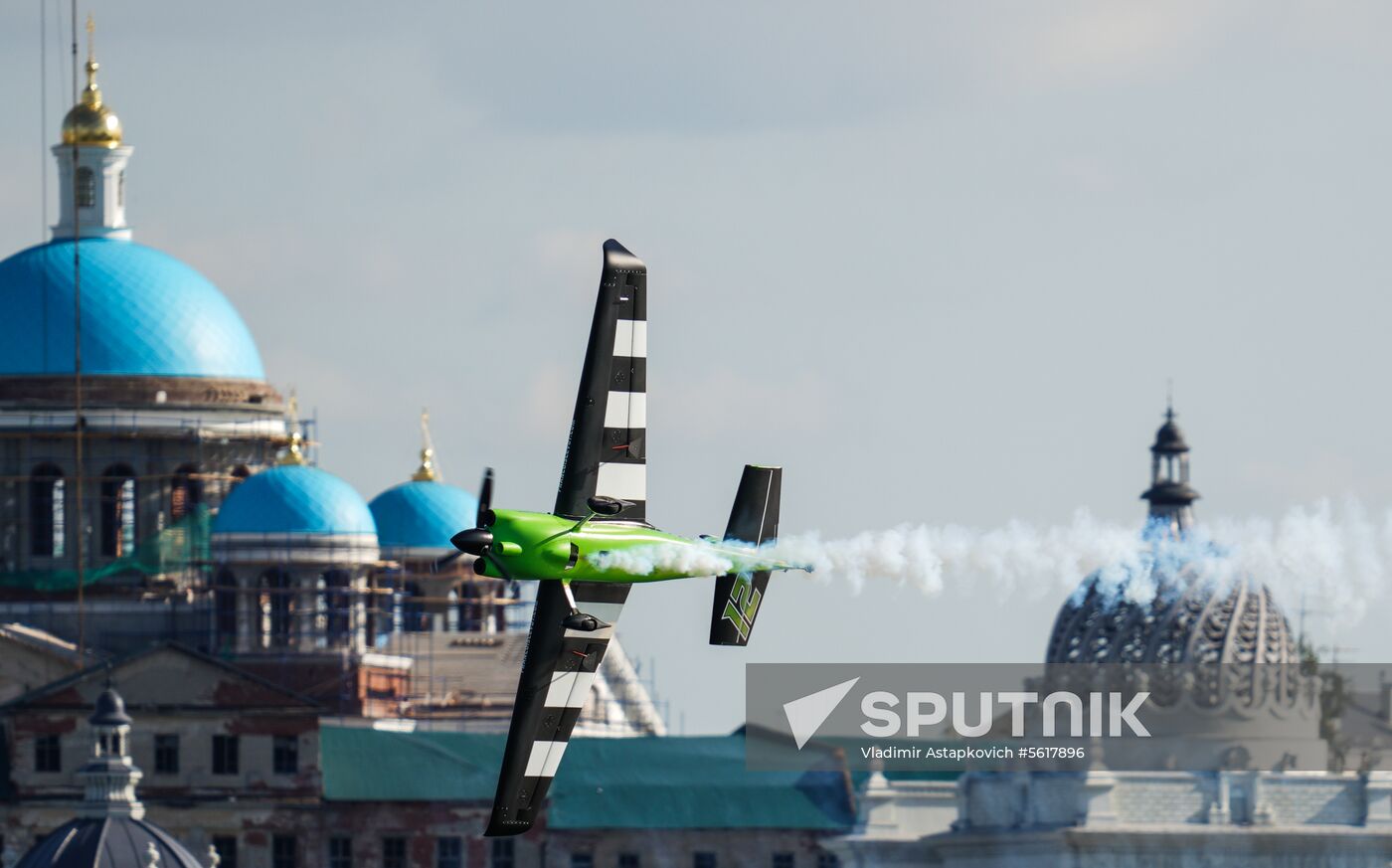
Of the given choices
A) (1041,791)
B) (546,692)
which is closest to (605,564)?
(546,692)

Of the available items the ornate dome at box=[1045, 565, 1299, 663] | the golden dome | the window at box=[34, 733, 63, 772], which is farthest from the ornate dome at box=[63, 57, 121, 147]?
the ornate dome at box=[1045, 565, 1299, 663]

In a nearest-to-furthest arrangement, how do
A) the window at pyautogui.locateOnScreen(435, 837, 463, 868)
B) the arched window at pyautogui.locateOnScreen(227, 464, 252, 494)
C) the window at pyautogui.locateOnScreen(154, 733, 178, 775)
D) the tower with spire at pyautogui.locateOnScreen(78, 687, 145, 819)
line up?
1. the tower with spire at pyautogui.locateOnScreen(78, 687, 145, 819)
2. the window at pyautogui.locateOnScreen(435, 837, 463, 868)
3. the window at pyautogui.locateOnScreen(154, 733, 178, 775)
4. the arched window at pyautogui.locateOnScreen(227, 464, 252, 494)

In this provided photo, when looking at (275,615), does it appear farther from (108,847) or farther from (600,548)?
(600,548)

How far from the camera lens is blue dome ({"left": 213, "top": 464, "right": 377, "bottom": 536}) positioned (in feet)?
459

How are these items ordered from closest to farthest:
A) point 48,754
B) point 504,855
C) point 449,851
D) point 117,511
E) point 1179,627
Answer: point 1179,627, point 449,851, point 504,855, point 48,754, point 117,511

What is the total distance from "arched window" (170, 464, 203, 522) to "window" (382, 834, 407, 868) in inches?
425

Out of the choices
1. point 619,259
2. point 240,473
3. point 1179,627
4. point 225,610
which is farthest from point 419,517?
point 619,259

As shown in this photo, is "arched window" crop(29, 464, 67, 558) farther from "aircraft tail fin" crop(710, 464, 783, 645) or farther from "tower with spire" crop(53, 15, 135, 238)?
"aircraft tail fin" crop(710, 464, 783, 645)

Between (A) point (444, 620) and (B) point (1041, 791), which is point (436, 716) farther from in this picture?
(B) point (1041, 791)

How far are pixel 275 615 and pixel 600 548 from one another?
268 feet

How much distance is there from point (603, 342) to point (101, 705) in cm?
7419

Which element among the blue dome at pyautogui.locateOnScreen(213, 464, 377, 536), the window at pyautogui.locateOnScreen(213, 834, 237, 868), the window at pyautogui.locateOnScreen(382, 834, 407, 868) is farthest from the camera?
the window at pyautogui.locateOnScreen(213, 834, 237, 868)

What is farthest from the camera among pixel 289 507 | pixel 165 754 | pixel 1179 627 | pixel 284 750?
pixel 165 754

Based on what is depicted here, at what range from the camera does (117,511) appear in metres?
144
